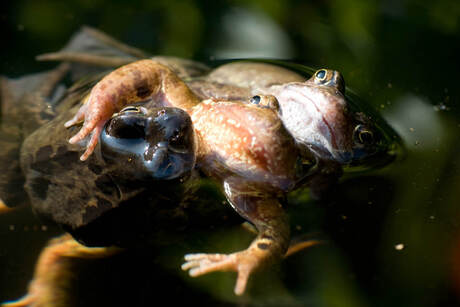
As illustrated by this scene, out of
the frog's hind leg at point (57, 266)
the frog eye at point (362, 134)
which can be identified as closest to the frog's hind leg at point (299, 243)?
the frog eye at point (362, 134)

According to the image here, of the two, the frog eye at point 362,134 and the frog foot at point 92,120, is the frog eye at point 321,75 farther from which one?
the frog foot at point 92,120

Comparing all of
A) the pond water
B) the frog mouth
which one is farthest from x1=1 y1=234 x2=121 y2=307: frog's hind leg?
the frog mouth

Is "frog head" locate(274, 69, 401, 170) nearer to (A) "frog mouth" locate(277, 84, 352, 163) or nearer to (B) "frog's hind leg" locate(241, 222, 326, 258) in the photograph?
(A) "frog mouth" locate(277, 84, 352, 163)

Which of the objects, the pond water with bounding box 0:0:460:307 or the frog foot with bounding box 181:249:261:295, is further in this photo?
the pond water with bounding box 0:0:460:307

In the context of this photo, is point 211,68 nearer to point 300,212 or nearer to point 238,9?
point 238,9

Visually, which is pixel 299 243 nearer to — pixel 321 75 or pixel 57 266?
pixel 321 75

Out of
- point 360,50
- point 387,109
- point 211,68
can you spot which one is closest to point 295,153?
point 387,109

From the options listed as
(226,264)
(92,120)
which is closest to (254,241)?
(226,264)
